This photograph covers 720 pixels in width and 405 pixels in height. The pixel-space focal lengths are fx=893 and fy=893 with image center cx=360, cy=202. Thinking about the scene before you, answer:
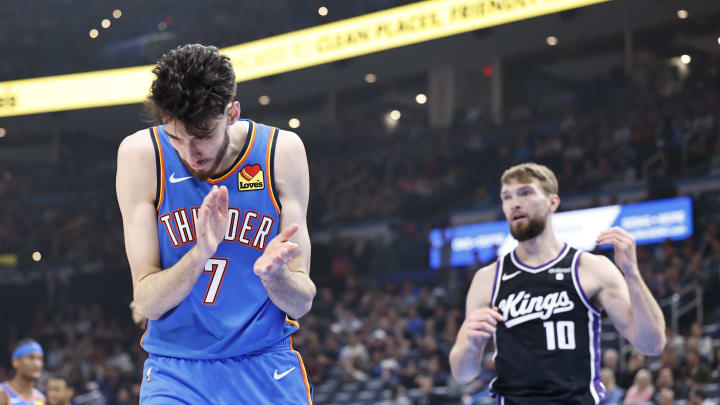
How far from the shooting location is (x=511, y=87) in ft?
83.0

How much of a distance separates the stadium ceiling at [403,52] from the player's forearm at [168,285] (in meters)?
16.0

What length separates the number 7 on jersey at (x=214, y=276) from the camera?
Result: 3.20 metres

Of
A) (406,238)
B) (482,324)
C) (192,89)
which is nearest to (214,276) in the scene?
(192,89)

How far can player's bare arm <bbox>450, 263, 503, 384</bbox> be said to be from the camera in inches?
173

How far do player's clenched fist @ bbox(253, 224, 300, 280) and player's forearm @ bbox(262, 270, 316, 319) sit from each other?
0.04 metres

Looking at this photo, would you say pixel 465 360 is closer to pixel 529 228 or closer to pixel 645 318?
pixel 529 228

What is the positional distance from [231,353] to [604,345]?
39.2 feet

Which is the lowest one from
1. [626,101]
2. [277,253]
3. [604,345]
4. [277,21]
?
[604,345]

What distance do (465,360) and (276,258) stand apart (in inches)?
83.9

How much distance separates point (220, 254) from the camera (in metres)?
3.21

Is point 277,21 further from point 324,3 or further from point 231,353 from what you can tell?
point 231,353

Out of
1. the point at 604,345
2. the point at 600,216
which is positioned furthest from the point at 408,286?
the point at 604,345

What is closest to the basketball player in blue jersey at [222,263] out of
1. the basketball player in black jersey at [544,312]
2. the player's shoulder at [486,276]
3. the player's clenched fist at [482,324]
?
the player's clenched fist at [482,324]

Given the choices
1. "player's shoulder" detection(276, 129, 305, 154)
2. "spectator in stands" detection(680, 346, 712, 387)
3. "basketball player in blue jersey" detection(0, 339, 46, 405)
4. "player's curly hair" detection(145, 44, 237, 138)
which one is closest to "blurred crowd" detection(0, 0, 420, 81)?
"spectator in stands" detection(680, 346, 712, 387)
